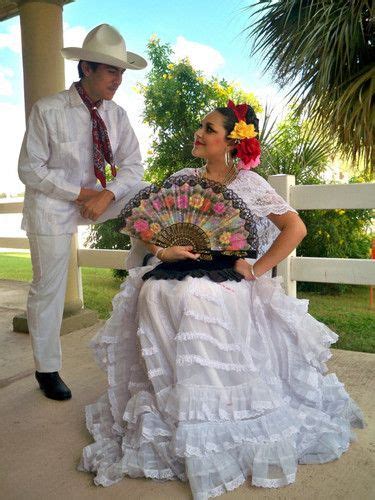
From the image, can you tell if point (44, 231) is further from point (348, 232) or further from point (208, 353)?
point (348, 232)

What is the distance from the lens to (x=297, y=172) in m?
6.22

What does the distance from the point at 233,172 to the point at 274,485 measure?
4.46ft

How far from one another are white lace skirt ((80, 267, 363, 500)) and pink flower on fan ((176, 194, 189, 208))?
33 centimetres

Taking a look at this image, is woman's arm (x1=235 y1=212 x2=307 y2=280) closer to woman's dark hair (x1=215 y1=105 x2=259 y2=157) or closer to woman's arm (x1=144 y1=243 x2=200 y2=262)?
woman's arm (x1=144 y1=243 x2=200 y2=262)

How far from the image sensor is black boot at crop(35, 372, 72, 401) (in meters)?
2.93

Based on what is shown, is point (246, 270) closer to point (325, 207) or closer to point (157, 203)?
point (157, 203)

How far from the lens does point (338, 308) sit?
6289 mm

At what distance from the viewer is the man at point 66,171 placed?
2.77 m

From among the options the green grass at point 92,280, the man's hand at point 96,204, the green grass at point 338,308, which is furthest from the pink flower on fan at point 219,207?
the green grass at point 92,280

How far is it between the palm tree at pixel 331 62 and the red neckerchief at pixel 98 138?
9.44ft

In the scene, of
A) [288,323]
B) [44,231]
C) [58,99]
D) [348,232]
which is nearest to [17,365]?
[44,231]

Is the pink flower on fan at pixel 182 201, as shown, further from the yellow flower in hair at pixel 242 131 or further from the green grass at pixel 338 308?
the green grass at pixel 338 308

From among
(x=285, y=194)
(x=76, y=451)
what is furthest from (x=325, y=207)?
(x=76, y=451)

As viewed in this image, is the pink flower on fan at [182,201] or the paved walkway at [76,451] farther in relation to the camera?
the pink flower on fan at [182,201]
